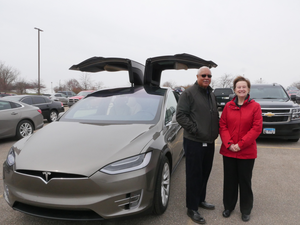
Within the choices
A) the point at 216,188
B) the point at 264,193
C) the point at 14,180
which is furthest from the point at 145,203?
the point at 264,193

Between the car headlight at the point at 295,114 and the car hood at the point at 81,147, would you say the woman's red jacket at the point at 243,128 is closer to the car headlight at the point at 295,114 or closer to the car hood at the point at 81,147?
the car hood at the point at 81,147

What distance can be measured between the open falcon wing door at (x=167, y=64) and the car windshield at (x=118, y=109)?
623 millimetres

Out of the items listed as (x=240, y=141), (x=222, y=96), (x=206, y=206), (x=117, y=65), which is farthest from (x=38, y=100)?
(x=222, y=96)

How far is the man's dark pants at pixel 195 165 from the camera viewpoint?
2574mm

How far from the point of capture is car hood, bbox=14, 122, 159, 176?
6.96ft

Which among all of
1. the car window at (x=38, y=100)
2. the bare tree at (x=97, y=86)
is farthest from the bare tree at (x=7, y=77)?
the car window at (x=38, y=100)

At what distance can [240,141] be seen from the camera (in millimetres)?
2521

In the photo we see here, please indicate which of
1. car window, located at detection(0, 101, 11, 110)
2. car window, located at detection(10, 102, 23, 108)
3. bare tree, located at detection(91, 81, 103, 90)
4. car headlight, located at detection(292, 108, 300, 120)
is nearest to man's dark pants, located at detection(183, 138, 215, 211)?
car headlight, located at detection(292, 108, 300, 120)

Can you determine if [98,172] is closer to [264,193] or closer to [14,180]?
[14,180]

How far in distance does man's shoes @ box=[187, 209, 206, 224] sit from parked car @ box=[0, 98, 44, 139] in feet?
19.1

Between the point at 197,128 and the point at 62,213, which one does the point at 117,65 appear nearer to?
the point at 197,128

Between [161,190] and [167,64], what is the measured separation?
102 inches

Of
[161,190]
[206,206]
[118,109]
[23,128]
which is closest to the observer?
[161,190]

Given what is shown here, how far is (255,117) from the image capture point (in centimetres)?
249
